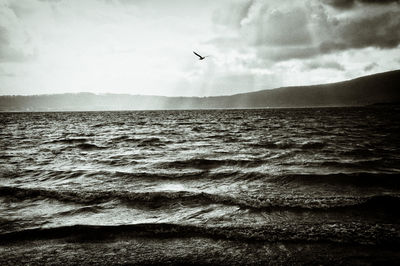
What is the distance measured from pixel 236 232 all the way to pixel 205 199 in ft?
6.27

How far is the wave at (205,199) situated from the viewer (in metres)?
5.70

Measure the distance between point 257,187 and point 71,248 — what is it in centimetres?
482

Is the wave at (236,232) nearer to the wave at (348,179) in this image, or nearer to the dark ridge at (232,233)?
the dark ridge at (232,233)

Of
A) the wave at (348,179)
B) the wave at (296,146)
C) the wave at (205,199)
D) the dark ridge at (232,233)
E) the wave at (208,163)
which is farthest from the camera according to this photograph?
the wave at (296,146)

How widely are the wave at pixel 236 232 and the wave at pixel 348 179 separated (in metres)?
3.09

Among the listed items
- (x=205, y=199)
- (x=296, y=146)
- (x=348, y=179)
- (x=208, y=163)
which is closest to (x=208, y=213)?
(x=205, y=199)

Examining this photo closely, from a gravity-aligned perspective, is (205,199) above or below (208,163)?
above

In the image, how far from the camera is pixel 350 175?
325 inches

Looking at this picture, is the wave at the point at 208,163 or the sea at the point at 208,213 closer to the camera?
the sea at the point at 208,213

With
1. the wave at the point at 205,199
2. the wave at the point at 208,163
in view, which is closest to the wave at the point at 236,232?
the wave at the point at 205,199

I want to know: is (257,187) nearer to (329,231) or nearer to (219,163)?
(329,231)

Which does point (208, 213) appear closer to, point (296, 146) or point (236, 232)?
point (236, 232)

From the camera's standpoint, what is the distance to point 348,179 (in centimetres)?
789

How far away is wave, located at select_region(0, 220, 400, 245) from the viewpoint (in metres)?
4.21
